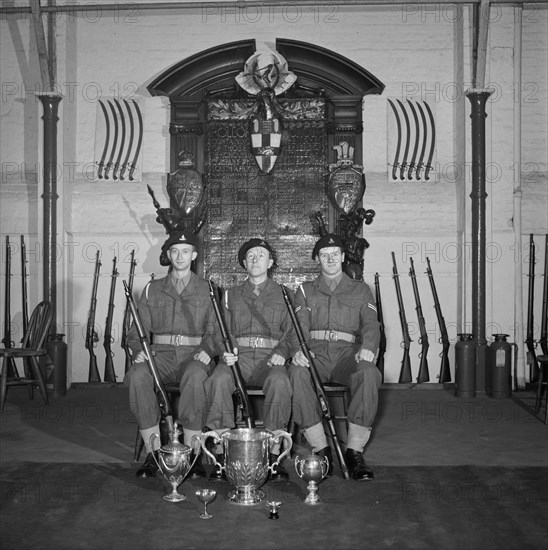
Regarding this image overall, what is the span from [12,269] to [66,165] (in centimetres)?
122

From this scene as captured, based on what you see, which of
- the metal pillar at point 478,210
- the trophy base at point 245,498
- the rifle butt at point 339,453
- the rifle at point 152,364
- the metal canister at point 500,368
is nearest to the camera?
the trophy base at point 245,498

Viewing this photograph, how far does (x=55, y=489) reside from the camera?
4.19 meters

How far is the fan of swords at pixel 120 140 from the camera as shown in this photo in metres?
8.05

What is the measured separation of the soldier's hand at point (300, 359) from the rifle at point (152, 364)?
81cm

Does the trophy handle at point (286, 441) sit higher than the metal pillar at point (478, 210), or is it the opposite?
the metal pillar at point (478, 210)

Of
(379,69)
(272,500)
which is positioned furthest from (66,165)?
(272,500)

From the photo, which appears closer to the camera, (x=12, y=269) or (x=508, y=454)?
(x=508, y=454)

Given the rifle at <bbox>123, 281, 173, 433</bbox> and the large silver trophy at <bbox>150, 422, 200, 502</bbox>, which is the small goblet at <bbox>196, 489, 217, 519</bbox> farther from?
the rifle at <bbox>123, 281, 173, 433</bbox>

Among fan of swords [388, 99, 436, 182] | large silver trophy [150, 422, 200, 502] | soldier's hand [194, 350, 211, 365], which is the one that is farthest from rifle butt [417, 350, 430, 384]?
large silver trophy [150, 422, 200, 502]

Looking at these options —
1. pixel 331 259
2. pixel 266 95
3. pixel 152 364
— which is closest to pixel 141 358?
pixel 152 364

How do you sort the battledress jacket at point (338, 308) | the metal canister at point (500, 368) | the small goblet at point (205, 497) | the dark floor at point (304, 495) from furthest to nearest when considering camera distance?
the metal canister at point (500, 368) < the battledress jacket at point (338, 308) < the small goblet at point (205, 497) < the dark floor at point (304, 495)

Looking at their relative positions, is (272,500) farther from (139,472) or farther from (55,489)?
(55,489)

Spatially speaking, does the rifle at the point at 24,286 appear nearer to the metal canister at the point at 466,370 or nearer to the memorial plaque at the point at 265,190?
the memorial plaque at the point at 265,190

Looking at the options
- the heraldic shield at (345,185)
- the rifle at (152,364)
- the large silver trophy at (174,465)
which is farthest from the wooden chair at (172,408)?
the heraldic shield at (345,185)
